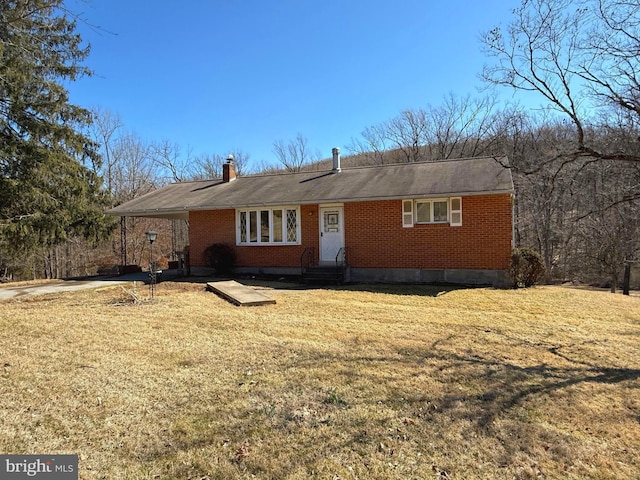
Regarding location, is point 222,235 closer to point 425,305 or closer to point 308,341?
point 425,305

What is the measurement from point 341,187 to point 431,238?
12.2 ft

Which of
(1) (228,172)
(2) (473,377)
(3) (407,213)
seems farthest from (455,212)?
(1) (228,172)

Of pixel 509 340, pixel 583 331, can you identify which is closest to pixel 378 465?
pixel 509 340

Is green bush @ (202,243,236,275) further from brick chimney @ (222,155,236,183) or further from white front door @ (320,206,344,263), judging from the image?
brick chimney @ (222,155,236,183)

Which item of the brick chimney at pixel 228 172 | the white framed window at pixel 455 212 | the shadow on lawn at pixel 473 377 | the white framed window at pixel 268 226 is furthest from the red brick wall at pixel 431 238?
the brick chimney at pixel 228 172

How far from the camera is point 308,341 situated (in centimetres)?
599

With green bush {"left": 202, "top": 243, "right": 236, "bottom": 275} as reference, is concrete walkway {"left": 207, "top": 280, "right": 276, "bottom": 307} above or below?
below

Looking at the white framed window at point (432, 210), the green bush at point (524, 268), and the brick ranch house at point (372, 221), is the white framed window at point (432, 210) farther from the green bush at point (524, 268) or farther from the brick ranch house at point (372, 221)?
the green bush at point (524, 268)

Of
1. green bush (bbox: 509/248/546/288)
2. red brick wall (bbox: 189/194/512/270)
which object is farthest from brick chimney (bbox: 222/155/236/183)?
green bush (bbox: 509/248/546/288)

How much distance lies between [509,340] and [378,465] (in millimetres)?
4214

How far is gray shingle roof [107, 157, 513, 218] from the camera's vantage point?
12.4 meters

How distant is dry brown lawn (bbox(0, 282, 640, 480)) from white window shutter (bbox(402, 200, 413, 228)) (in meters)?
5.41

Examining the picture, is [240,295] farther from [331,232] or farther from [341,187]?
[341,187]

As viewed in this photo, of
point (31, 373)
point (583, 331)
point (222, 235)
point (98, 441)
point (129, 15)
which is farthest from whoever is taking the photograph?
point (222, 235)
